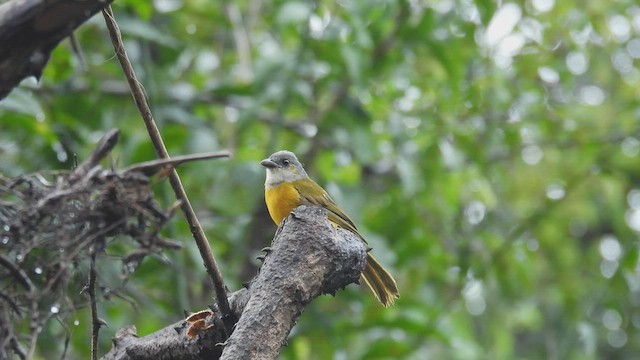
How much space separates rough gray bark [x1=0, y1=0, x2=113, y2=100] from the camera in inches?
94.1

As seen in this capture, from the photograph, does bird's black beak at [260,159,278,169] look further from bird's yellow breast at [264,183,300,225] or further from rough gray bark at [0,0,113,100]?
rough gray bark at [0,0,113,100]

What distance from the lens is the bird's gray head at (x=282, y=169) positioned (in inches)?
218

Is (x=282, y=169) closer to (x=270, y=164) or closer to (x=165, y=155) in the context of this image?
(x=270, y=164)

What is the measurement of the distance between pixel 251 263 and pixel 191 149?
0.98 meters

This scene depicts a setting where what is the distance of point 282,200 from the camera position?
208 inches

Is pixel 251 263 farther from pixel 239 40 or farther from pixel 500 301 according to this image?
pixel 500 301

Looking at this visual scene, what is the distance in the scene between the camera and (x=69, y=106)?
6.76 metres

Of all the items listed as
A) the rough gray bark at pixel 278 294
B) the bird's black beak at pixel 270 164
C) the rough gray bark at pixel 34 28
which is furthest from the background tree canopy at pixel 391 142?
the rough gray bark at pixel 34 28

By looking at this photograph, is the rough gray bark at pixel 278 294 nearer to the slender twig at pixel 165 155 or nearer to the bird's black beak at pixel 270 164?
the slender twig at pixel 165 155

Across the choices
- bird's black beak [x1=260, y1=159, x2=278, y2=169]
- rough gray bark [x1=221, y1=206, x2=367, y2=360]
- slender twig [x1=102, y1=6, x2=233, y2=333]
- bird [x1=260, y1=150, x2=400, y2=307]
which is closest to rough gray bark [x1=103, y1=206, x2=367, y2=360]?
rough gray bark [x1=221, y1=206, x2=367, y2=360]

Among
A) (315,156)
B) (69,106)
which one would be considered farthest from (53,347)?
(315,156)

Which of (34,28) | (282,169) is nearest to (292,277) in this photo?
(34,28)

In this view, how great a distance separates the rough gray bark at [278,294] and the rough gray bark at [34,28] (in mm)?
873

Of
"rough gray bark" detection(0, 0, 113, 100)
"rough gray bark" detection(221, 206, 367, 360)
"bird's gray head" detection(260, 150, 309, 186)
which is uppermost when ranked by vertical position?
"rough gray bark" detection(0, 0, 113, 100)
